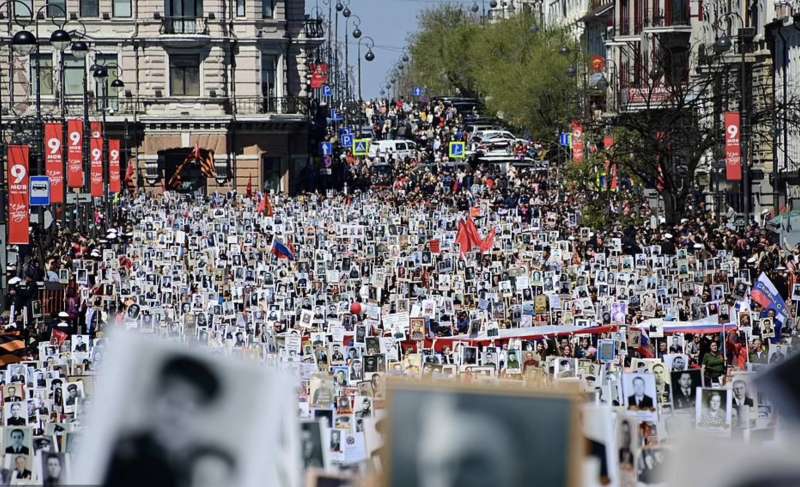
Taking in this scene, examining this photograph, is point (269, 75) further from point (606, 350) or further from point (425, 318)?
point (606, 350)

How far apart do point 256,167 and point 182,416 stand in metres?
84.5

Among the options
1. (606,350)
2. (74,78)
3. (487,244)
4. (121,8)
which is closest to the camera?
(606,350)

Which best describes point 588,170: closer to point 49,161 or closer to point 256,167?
point 49,161

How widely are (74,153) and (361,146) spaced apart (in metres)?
54.8

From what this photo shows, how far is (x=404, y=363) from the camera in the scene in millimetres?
22500

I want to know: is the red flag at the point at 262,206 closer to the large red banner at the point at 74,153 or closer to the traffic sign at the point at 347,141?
the large red banner at the point at 74,153

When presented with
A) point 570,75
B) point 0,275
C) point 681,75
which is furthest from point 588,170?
point 570,75

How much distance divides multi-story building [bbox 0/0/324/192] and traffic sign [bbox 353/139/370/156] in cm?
1757

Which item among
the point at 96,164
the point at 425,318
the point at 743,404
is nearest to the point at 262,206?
the point at 96,164

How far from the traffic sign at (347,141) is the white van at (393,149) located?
1.51 m

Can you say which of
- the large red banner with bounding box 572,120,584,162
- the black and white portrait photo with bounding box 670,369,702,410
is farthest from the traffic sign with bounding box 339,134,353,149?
the black and white portrait photo with bounding box 670,369,702,410

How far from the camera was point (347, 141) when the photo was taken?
384 feet

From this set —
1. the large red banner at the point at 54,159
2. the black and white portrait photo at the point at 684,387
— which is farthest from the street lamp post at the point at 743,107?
the black and white portrait photo at the point at 684,387

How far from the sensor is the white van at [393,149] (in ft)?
372
